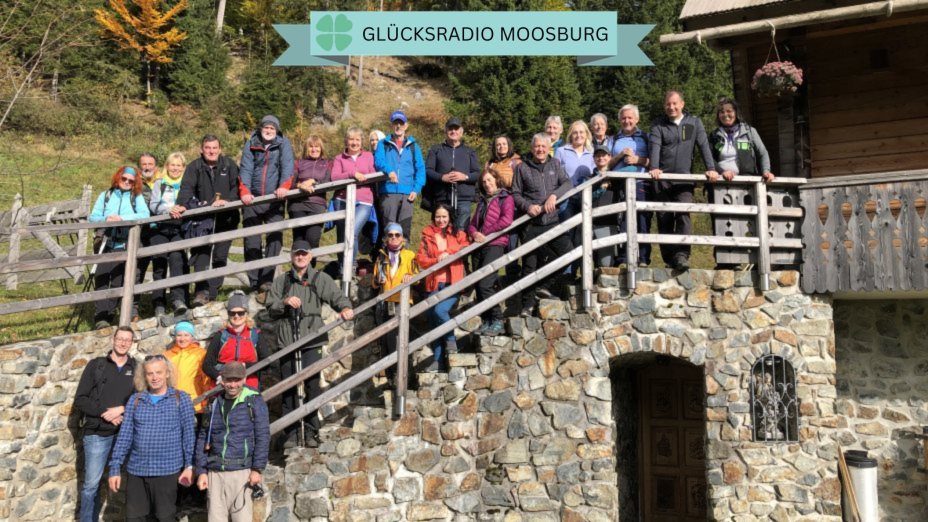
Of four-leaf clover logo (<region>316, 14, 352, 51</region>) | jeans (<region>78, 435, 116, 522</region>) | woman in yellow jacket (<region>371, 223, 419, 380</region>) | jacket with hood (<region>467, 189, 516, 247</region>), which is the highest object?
four-leaf clover logo (<region>316, 14, 352, 51</region>)

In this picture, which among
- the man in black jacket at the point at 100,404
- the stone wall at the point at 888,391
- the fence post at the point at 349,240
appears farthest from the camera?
the stone wall at the point at 888,391

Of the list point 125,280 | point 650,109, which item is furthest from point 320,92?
point 125,280

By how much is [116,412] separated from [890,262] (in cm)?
699

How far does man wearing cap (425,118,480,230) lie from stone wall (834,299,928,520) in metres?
4.21

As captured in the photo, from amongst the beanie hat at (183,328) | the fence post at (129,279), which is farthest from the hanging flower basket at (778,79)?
the fence post at (129,279)

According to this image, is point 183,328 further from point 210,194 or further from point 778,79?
point 778,79

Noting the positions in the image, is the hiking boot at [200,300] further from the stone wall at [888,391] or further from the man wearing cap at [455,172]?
the stone wall at [888,391]

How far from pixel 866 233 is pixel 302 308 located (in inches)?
209

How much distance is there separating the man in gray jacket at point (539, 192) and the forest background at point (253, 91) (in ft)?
47.2

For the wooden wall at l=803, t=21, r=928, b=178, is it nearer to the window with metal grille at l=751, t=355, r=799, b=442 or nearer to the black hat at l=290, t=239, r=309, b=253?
the window with metal grille at l=751, t=355, r=799, b=442

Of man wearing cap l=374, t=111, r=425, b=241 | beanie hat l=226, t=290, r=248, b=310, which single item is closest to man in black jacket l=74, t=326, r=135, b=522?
beanie hat l=226, t=290, r=248, b=310

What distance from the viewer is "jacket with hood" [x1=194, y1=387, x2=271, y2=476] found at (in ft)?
19.1

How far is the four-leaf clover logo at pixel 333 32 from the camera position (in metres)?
11.9

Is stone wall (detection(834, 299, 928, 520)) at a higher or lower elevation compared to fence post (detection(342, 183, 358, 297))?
lower
